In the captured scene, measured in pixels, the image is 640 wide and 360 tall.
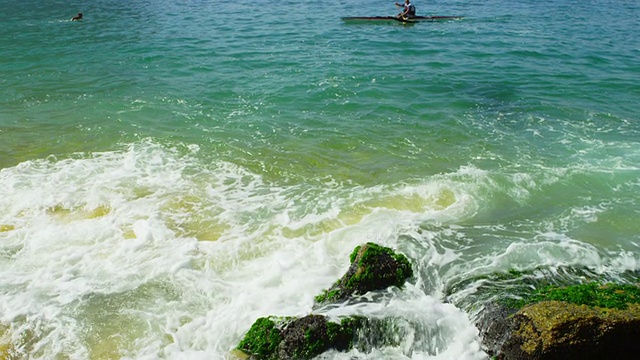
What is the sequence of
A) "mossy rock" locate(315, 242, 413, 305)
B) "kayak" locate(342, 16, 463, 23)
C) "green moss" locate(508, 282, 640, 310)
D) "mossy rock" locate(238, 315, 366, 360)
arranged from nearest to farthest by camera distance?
1. "green moss" locate(508, 282, 640, 310)
2. "mossy rock" locate(238, 315, 366, 360)
3. "mossy rock" locate(315, 242, 413, 305)
4. "kayak" locate(342, 16, 463, 23)

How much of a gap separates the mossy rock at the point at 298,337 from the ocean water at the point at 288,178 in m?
0.33

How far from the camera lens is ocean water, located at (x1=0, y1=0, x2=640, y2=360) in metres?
7.54

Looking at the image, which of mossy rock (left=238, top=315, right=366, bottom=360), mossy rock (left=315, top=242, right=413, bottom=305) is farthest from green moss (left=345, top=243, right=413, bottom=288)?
mossy rock (left=238, top=315, right=366, bottom=360)

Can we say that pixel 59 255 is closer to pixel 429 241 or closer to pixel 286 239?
pixel 286 239

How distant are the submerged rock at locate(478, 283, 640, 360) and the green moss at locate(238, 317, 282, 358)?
10.4 feet

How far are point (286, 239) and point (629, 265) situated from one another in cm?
667

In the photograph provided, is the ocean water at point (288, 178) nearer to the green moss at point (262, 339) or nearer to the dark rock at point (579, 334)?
the green moss at point (262, 339)

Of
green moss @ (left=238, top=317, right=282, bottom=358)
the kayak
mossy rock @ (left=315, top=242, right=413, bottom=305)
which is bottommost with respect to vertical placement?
green moss @ (left=238, top=317, right=282, bottom=358)

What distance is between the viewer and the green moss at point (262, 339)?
6.66 metres

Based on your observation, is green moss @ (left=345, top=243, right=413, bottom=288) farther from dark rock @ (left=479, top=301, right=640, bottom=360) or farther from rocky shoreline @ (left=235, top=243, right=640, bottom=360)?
dark rock @ (left=479, top=301, right=640, bottom=360)


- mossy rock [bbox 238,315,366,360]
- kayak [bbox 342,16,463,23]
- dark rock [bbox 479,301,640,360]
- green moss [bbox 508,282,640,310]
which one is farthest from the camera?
kayak [bbox 342,16,463,23]

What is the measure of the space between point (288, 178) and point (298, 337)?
5669mm

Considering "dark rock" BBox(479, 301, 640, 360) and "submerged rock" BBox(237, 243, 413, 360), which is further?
"submerged rock" BBox(237, 243, 413, 360)

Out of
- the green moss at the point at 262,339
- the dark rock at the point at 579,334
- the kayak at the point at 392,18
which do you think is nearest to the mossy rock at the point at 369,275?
the green moss at the point at 262,339
